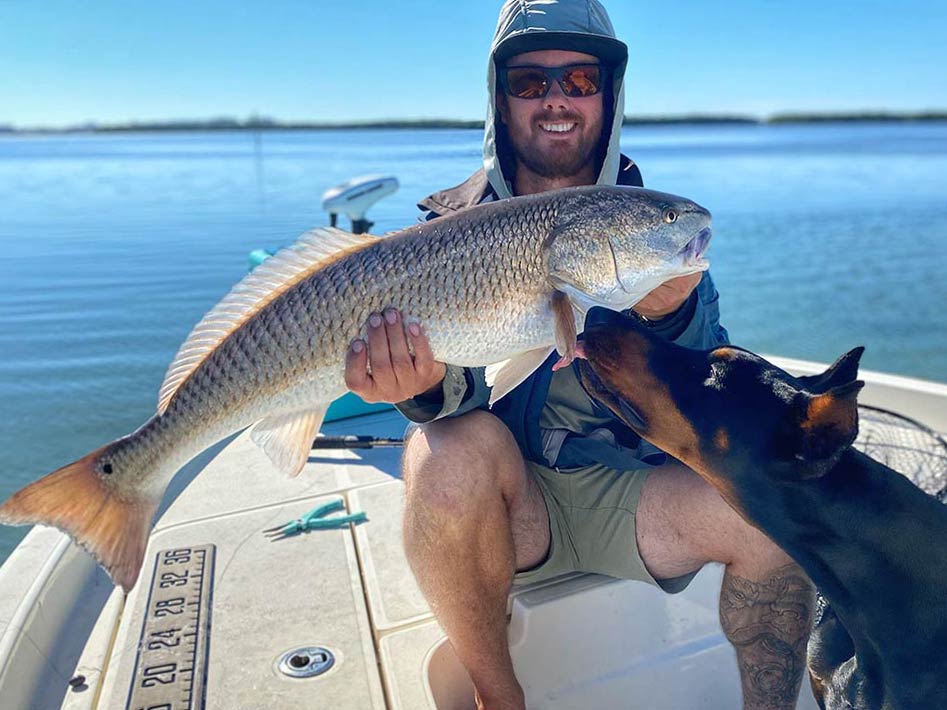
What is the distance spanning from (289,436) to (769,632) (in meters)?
1.72

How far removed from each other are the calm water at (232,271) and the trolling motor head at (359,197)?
7.4 inches

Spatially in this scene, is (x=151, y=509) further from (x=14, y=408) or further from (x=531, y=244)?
(x=14, y=408)

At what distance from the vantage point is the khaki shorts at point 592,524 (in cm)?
283

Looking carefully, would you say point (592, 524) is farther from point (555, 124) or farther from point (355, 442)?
point (355, 442)

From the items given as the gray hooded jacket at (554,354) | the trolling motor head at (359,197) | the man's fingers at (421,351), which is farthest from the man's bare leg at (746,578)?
the trolling motor head at (359,197)

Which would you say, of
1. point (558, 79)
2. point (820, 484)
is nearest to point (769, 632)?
point (820, 484)

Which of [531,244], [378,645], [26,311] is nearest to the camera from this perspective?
[531,244]

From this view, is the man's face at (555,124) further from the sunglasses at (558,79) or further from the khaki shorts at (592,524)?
the khaki shorts at (592,524)

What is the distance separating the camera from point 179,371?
2.52 m

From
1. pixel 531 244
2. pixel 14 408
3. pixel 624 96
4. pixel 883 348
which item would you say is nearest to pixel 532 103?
pixel 624 96

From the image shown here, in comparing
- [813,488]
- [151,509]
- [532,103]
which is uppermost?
[532,103]

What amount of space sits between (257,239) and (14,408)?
10111 mm

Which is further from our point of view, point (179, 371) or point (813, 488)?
point (179, 371)

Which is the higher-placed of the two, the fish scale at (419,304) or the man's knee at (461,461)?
the fish scale at (419,304)
